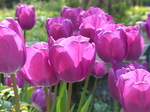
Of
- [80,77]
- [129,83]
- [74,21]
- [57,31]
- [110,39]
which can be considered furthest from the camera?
[74,21]

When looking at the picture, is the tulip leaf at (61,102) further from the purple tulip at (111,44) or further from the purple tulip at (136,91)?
the purple tulip at (136,91)

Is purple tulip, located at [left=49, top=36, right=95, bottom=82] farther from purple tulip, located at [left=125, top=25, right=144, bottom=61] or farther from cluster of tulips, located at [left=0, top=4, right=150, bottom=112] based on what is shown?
purple tulip, located at [left=125, top=25, right=144, bottom=61]

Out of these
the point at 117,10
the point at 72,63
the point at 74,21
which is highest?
the point at 72,63

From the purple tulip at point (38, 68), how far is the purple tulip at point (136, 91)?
208 mm

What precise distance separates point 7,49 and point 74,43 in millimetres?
173

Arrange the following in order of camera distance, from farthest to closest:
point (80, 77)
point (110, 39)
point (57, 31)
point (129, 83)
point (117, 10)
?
point (117, 10) → point (57, 31) → point (110, 39) → point (80, 77) → point (129, 83)

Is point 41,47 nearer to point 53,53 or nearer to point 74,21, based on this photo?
point 53,53

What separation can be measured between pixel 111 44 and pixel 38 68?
1.09ft

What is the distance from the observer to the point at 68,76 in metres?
0.92

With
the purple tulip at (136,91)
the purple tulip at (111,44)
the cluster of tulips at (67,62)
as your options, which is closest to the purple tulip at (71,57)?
the cluster of tulips at (67,62)

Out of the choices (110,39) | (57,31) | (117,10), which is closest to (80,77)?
(110,39)

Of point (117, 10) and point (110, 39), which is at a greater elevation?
point (110, 39)

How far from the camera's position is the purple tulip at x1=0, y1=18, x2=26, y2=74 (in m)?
0.87

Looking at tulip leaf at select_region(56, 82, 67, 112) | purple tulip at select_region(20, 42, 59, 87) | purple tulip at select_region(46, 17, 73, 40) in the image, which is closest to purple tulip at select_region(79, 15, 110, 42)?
purple tulip at select_region(46, 17, 73, 40)
